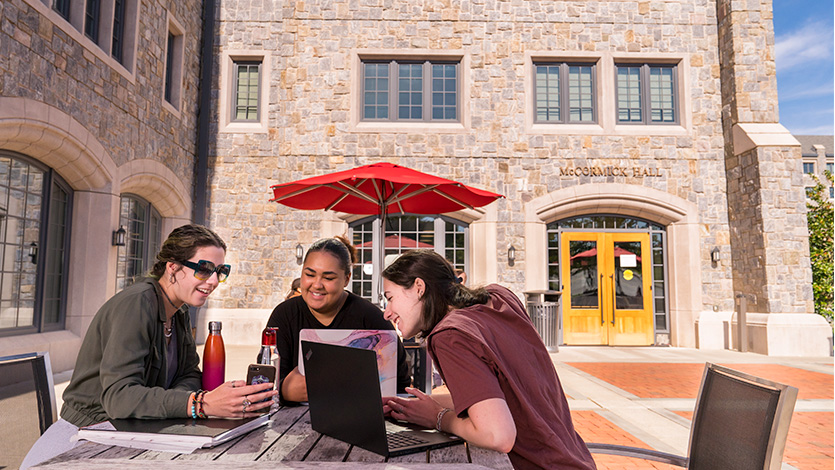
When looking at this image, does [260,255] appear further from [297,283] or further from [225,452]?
[225,452]

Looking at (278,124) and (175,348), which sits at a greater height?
(278,124)

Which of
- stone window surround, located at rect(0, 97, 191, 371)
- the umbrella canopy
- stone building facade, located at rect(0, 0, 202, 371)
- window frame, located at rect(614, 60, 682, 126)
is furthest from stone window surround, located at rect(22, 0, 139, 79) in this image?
window frame, located at rect(614, 60, 682, 126)

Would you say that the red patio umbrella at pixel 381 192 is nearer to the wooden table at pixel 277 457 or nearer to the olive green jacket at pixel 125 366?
the olive green jacket at pixel 125 366

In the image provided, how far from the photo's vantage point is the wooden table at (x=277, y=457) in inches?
50.1

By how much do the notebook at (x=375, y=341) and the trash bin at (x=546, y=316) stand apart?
7.60 meters

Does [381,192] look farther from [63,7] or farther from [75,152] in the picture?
[63,7]

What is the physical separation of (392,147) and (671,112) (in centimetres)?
563

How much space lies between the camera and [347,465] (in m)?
1.28

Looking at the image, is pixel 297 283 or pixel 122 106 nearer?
pixel 297 283

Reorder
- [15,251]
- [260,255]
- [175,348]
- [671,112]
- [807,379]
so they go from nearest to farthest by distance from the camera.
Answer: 1. [175,348]
2. [15,251]
3. [807,379]
4. [260,255]
5. [671,112]

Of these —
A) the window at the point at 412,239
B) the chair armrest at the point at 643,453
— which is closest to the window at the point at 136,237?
the window at the point at 412,239

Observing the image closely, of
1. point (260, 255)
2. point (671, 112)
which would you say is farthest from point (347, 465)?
point (671, 112)

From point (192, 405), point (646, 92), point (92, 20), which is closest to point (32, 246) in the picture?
point (92, 20)

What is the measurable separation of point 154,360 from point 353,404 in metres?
0.93
